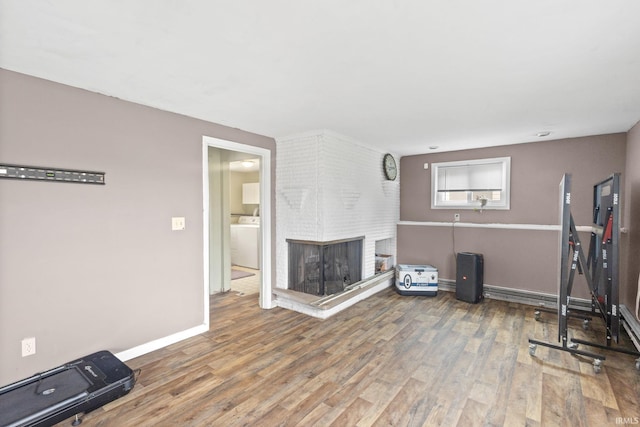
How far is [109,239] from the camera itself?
2.53 m

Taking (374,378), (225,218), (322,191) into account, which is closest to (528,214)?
(322,191)

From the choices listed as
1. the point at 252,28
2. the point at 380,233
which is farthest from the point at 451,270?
the point at 252,28

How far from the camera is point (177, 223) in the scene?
9.80 ft

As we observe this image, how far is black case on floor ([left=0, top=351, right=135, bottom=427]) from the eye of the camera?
1788 millimetres

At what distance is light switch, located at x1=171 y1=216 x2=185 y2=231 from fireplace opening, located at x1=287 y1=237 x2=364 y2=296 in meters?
1.42

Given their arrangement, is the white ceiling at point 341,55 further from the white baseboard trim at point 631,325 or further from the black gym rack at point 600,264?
the white baseboard trim at point 631,325

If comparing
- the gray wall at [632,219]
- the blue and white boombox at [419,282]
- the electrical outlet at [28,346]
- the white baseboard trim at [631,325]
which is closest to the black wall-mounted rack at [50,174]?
the electrical outlet at [28,346]

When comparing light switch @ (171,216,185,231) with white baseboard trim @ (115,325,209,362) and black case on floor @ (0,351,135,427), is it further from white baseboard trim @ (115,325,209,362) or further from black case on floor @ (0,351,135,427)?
black case on floor @ (0,351,135,427)

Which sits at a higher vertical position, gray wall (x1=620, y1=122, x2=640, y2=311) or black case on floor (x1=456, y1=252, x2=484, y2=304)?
gray wall (x1=620, y1=122, x2=640, y2=311)

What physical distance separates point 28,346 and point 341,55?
9.73 feet

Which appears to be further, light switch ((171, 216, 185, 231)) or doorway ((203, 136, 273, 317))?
doorway ((203, 136, 273, 317))

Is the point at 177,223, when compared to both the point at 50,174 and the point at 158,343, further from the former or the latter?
the point at 158,343

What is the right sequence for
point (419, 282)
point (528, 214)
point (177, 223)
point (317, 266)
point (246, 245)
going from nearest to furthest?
point (177, 223), point (317, 266), point (528, 214), point (419, 282), point (246, 245)

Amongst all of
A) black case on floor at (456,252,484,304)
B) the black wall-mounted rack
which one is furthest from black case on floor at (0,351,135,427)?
black case on floor at (456,252,484,304)
